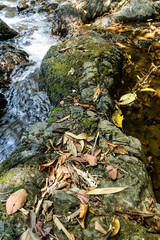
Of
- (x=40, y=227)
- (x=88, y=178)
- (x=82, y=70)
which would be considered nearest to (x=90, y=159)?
(x=88, y=178)

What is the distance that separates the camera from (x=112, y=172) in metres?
1.65

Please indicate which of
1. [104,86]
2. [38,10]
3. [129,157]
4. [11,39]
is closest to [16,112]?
[104,86]

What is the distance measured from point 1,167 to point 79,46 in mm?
2876

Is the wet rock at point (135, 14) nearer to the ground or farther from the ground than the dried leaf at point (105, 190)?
farther from the ground

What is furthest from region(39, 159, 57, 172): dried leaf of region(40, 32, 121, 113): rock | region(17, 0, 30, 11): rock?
region(17, 0, 30, 11): rock

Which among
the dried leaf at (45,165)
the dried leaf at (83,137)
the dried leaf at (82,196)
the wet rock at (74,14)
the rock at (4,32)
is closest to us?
the dried leaf at (82,196)

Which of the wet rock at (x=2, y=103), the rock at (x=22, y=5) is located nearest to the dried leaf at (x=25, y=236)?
the wet rock at (x=2, y=103)

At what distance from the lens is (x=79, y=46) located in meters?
3.59

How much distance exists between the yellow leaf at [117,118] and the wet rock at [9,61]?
3.09m

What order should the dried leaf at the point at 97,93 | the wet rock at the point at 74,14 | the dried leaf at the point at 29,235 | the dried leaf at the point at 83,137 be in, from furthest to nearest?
the wet rock at the point at 74,14
the dried leaf at the point at 97,93
the dried leaf at the point at 83,137
the dried leaf at the point at 29,235

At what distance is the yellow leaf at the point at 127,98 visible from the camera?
117 inches

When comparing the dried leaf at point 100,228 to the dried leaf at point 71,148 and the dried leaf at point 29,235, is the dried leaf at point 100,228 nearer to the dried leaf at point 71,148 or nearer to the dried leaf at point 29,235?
the dried leaf at point 29,235

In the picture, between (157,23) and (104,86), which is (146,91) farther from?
(157,23)

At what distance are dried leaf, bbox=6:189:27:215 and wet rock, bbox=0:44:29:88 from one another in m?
3.56
